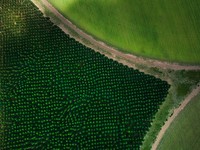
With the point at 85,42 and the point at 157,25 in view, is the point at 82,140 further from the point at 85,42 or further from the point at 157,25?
the point at 157,25

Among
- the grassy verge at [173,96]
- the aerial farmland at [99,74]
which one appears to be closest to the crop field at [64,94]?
the aerial farmland at [99,74]

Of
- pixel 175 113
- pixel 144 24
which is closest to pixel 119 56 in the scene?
pixel 144 24

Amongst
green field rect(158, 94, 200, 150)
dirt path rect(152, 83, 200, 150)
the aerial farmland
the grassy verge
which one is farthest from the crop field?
green field rect(158, 94, 200, 150)

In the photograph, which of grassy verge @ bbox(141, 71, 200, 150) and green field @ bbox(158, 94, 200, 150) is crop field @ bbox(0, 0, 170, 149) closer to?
grassy verge @ bbox(141, 71, 200, 150)

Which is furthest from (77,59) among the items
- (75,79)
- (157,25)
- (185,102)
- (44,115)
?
(185,102)

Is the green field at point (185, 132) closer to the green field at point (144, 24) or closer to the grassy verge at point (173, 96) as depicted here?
the grassy verge at point (173, 96)
